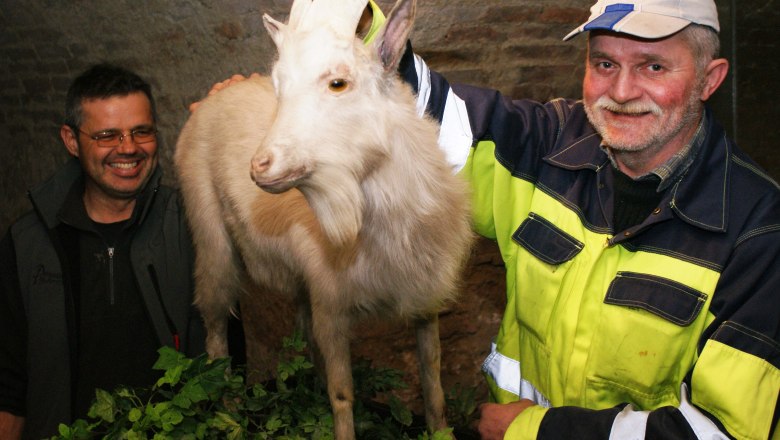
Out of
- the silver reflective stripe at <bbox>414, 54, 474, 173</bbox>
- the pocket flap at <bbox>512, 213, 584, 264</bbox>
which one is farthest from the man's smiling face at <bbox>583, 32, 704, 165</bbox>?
the silver reflective stripe at <bbox>414, 54, 474, 173</bbox>

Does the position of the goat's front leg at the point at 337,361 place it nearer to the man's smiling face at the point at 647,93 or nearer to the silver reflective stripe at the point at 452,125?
the silver reflective stripe at the point at 452,125

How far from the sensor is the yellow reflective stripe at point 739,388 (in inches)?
67.8

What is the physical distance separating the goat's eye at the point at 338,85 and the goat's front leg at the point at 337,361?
695 mm

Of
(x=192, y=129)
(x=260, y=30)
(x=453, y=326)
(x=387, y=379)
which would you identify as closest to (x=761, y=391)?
(x=387, y=379)

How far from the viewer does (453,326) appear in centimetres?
422

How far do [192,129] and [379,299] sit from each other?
1.09 m

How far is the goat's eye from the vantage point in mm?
1761

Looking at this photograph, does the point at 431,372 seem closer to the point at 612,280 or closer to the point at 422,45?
the point at 612,280

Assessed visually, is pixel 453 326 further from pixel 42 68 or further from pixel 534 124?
pixel 42 68

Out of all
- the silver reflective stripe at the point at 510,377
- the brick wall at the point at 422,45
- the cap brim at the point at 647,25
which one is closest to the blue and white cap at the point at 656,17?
the cap brim at the point at 647,25

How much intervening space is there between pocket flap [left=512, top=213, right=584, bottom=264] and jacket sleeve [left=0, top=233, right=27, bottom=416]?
5.31 ft

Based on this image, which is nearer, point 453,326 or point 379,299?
point 379,299

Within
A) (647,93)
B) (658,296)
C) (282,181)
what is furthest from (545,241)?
(282,181)

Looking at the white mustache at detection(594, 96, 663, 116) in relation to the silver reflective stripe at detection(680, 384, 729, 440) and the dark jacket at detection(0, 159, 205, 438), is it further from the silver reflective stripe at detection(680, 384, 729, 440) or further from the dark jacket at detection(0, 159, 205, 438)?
the dark jacket at detection(0, 159, 205, 438)
